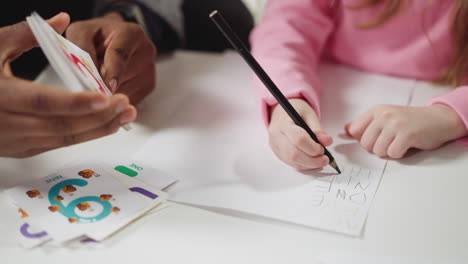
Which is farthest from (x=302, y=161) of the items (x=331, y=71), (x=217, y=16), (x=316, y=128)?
(x=331, y=71)

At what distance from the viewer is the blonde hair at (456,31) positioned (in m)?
0.67

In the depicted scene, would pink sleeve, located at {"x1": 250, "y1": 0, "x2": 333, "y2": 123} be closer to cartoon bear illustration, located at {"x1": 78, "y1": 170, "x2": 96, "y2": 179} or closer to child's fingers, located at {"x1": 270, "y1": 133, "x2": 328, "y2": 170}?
child's fingers, located at {"x1": 270, "y1": 133, "x2": 328, "y2": 170}

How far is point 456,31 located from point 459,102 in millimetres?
171

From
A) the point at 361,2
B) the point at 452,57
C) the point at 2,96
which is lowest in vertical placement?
the point at 452,57

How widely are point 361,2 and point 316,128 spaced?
0.29 meters

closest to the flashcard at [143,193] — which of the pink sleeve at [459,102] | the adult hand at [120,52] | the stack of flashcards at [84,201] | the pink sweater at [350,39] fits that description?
the stack of flashcards at [84,201]

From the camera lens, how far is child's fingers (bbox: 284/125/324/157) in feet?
1.67

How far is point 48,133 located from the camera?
0.43 meters

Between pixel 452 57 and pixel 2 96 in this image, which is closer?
pixel 2 96

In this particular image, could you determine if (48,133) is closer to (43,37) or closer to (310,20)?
(43,37)

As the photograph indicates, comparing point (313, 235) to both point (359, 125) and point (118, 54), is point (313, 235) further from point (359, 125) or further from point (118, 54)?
point (118, 54)

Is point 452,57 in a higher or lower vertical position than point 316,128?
lower

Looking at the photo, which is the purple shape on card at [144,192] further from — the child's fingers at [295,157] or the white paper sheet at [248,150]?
the child's fingers at [295,157]

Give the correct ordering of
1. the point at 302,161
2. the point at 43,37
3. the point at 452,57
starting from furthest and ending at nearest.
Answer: the point at 452,57
the point at 302,161
the point at 43,37
